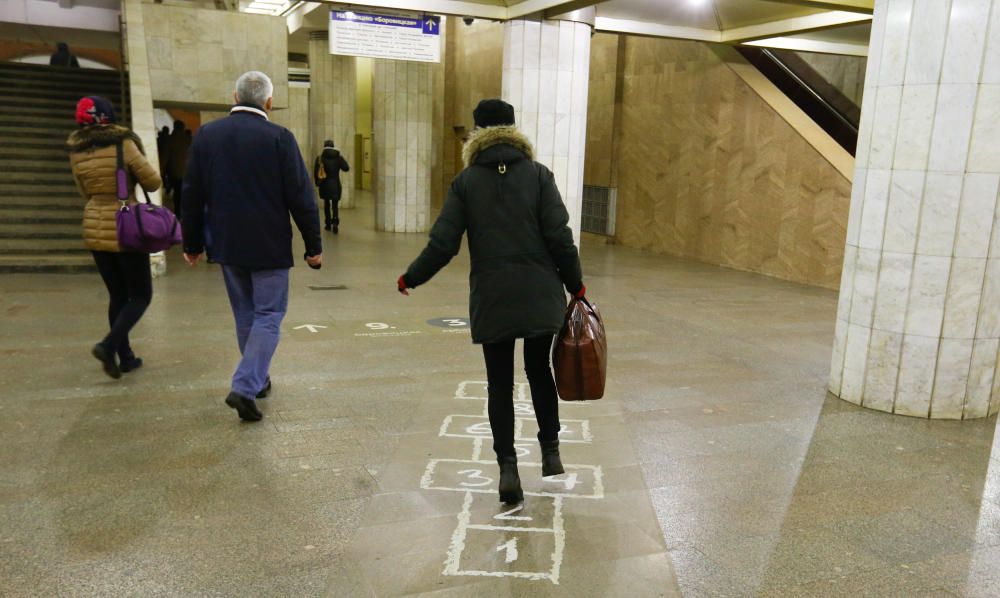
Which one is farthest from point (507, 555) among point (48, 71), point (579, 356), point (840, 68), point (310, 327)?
point (48, 71)

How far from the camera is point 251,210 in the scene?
4.64 meters

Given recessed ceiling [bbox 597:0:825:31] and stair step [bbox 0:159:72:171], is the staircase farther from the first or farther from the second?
recessed ceiling [bbox 597:0:825:31]

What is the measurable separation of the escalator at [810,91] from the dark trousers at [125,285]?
1056 cm

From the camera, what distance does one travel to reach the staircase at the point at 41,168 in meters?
10.1

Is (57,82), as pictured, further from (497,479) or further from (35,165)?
(497,479)

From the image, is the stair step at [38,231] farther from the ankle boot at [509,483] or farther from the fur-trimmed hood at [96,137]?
the ankle boot at [509,483]

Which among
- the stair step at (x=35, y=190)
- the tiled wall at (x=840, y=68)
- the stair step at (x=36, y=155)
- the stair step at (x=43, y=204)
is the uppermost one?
the tiled wall at (x=840, y=68)

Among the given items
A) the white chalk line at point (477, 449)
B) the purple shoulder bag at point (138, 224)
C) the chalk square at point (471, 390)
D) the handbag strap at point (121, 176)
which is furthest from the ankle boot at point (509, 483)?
the handbag strap at point (121, 176)

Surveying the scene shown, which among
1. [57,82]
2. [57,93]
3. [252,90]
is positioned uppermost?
[57,82]

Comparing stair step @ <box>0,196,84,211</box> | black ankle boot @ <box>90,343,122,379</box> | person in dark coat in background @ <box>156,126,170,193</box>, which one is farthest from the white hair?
person in dark coat in background @ <box>156,126,170,193</box>

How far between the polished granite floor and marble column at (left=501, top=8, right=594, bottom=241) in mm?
4096

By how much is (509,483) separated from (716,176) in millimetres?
10640

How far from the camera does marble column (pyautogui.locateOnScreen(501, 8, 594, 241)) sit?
33.4ft

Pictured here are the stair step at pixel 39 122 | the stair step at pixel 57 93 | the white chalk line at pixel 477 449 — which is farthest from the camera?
the stair step at pixel 57 93
